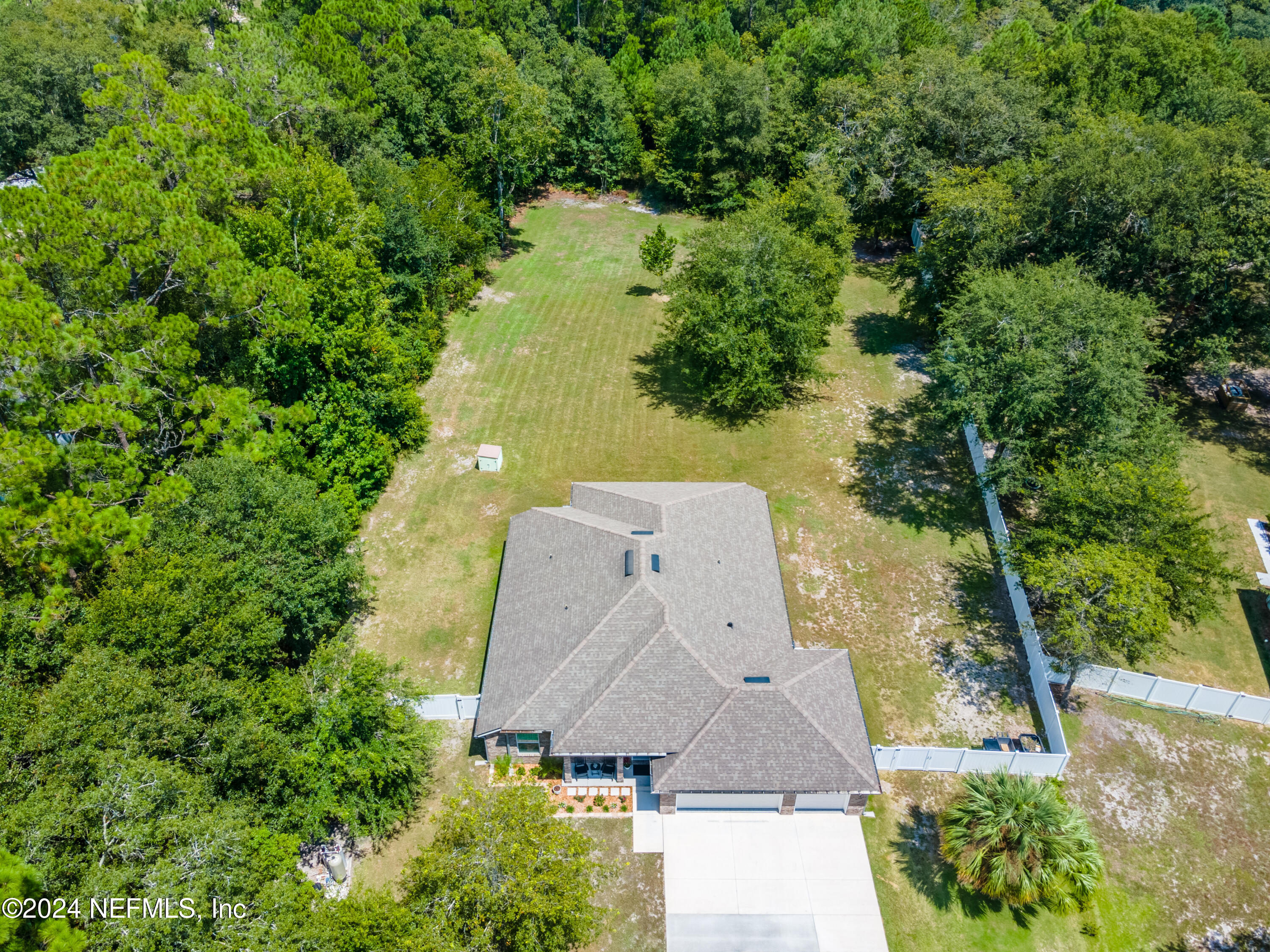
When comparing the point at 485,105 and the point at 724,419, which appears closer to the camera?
the point at 724,419

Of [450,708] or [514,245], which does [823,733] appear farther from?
[514,245]

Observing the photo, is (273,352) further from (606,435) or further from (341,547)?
(606,435)

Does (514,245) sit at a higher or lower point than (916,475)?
higher

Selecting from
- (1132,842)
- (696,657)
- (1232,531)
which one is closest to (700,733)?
(696,657)

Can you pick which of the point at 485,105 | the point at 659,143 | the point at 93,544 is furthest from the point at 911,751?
the point at 659,143

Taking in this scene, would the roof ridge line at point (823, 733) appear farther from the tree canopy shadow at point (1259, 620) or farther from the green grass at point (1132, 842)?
the tree canopy shadow at point (1259, 620)

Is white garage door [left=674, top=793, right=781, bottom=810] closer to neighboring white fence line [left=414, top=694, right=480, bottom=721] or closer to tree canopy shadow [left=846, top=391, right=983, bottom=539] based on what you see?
neighboring white fence line [left=414, top=694, right=480, bottom=721]
